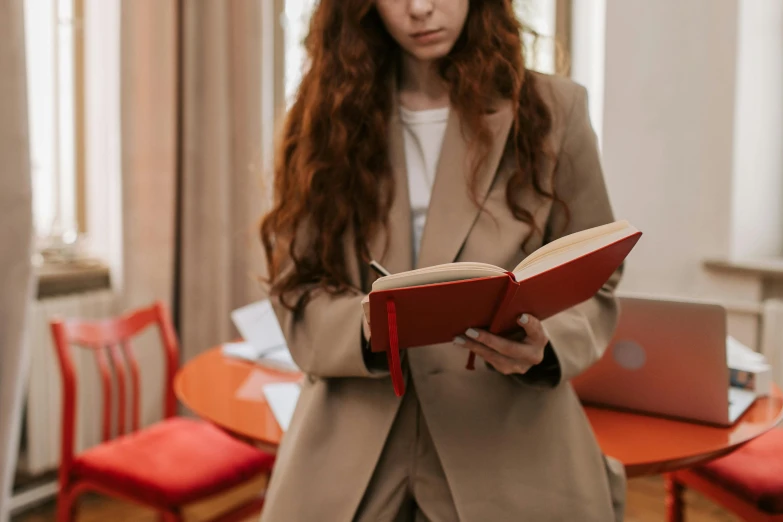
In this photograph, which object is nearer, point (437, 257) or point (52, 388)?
point (437, 257)

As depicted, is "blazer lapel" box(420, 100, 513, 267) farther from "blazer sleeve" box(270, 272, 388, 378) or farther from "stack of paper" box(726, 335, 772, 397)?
"stack of paper" box(726, 335, 772, 397)

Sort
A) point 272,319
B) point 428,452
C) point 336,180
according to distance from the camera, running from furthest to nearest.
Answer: point 272,319
point 336,180
point 428,452

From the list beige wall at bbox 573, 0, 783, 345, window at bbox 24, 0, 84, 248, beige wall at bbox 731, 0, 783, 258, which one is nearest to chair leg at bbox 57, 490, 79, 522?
window at bbox 24, 0, 84, 248

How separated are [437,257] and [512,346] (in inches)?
7.8

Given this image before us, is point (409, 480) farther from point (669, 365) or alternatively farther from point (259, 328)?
point (259, 328)

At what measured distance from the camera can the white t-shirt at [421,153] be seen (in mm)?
1100

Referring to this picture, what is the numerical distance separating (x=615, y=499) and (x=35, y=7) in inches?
105

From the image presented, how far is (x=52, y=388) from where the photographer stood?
8.45ft

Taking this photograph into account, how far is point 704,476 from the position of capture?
5.55ft

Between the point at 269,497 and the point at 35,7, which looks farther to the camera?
the point at 35,7

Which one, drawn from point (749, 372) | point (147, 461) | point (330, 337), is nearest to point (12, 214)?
point (330, 337)

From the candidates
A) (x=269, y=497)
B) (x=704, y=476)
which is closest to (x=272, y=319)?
(x=269, y=497)

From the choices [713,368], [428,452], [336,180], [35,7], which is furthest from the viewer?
[35,7]

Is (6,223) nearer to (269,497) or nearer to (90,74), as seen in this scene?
(269,497)
